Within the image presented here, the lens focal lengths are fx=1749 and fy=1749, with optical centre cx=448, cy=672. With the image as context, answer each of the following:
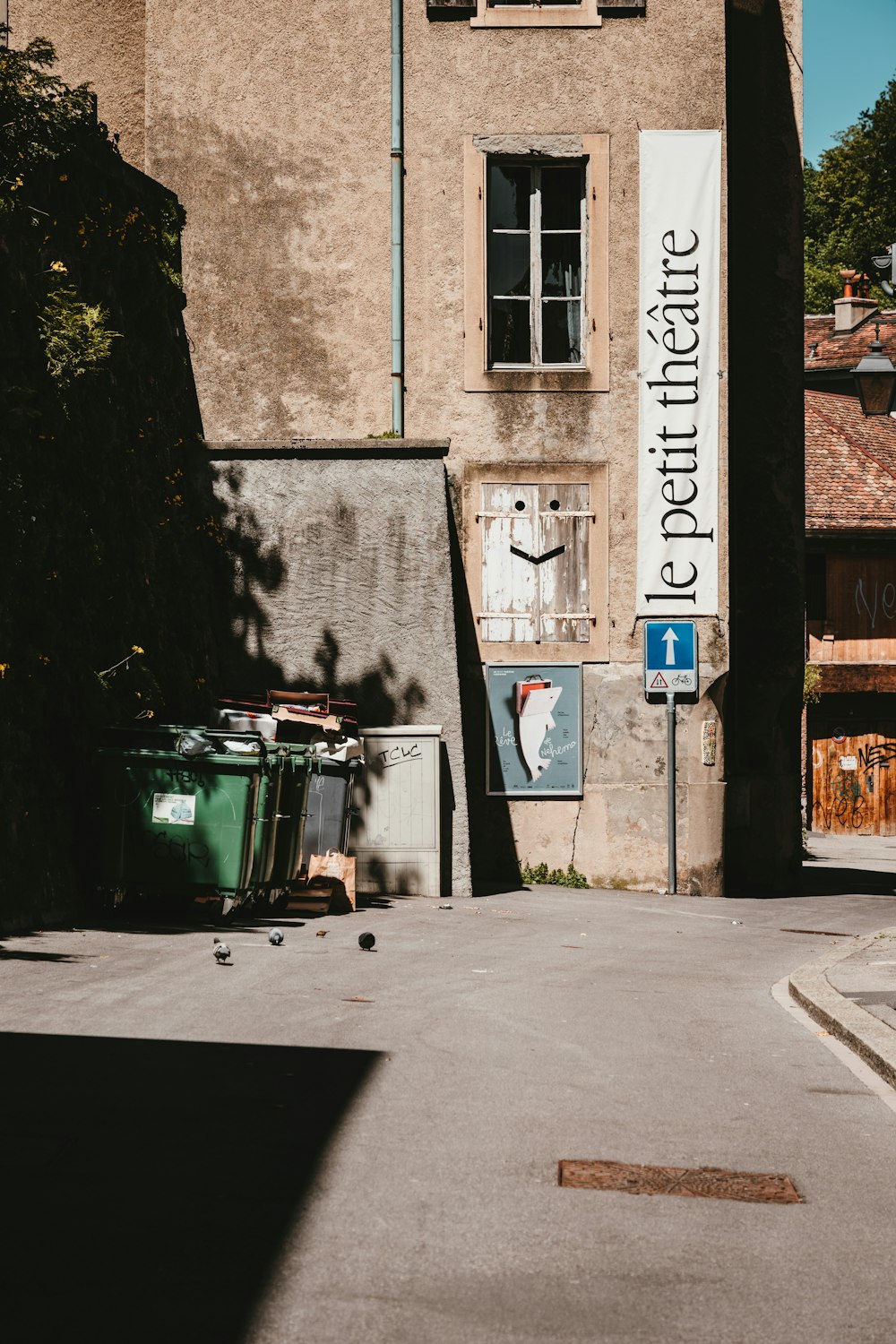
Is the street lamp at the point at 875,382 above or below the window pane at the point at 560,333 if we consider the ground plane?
below

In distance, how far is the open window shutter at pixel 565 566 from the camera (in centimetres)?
1861

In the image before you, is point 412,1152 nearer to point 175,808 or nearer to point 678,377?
point 175,808

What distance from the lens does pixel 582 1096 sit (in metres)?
7.29

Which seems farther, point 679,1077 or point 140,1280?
point 679,1077

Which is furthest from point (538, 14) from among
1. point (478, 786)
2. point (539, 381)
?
point (478, 786)

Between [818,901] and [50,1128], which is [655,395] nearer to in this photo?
[818,901]

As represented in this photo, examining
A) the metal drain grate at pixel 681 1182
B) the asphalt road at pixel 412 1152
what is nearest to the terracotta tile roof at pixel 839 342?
the asphalt road at pixel 412 1152

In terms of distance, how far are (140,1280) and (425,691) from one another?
12814mm

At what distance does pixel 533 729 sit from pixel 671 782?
1557 millimetres

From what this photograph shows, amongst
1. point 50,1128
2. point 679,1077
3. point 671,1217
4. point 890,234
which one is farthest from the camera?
point 890,234

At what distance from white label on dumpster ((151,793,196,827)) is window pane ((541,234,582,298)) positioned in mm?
8195

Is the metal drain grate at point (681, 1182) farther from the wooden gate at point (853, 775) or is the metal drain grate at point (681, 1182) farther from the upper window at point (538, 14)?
the wooden gate at point (853, 775)

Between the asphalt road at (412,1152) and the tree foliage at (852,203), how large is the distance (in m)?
48.8

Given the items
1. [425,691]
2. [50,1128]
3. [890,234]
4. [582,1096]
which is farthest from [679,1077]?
[890,234]
